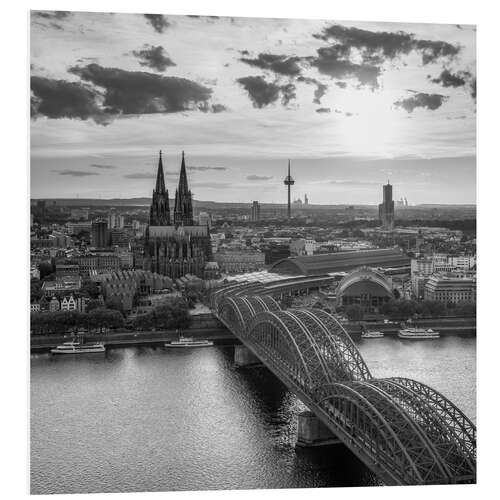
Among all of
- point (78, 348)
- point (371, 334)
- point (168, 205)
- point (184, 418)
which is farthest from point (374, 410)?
point (78, 348)

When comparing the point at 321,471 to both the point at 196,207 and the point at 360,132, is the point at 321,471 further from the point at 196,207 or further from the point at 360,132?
the point at 196,207

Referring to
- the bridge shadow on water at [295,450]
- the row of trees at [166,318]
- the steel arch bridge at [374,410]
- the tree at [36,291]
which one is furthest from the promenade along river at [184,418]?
the tree at [36,291]

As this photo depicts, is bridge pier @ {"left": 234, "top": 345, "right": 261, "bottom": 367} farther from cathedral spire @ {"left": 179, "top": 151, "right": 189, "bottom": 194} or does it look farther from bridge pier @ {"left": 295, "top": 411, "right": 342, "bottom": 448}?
bridge pier @ {"left": 295, "top": 411, "right": 342, "bottom": 448}

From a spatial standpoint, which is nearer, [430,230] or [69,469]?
[69,469]

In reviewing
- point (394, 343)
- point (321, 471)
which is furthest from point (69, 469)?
point (394, 343)

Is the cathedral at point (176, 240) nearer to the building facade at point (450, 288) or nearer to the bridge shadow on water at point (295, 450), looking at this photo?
the bridge shadow on water at point (295, 450)
